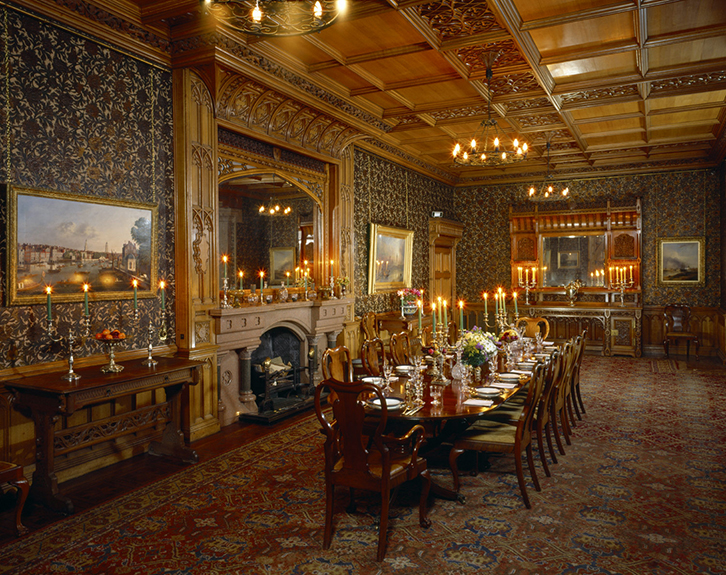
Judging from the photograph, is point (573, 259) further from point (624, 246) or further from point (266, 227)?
point (266, 227)

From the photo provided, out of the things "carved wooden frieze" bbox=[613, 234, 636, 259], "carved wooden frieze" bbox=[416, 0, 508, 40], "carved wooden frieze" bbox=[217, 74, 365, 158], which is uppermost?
"carved wooden frieze" bbox=[416, 0, 508, 40]

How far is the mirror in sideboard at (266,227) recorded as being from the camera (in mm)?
6133

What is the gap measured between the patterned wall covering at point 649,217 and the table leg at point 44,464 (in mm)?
10040

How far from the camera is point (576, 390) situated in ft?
21.4

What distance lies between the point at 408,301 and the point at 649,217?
578 centimetres

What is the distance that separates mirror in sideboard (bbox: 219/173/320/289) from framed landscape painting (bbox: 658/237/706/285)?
7.55 meters

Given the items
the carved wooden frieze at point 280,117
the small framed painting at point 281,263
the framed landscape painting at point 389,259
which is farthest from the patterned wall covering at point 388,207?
the small framed painting at point 281,263

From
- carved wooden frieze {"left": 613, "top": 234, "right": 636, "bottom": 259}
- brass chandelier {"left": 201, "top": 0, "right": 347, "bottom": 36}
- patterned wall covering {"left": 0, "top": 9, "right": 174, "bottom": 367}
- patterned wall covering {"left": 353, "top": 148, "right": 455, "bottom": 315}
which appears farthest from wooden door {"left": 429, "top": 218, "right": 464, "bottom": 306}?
brass chandelier {"left": 201, "top": 0, "right": 347, "bottom": 36}

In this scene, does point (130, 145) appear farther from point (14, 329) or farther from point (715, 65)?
point (715, 65)

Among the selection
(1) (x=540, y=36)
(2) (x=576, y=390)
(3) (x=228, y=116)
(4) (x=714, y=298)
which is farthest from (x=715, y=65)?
(4) (x=714, y=298)

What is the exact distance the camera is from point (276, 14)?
3598mm

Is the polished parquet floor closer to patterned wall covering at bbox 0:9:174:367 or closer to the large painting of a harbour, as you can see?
patterned wall covering at bbox 0:9:174:367

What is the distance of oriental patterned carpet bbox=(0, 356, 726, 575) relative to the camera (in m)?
3.10

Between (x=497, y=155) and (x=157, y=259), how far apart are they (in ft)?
12.8
